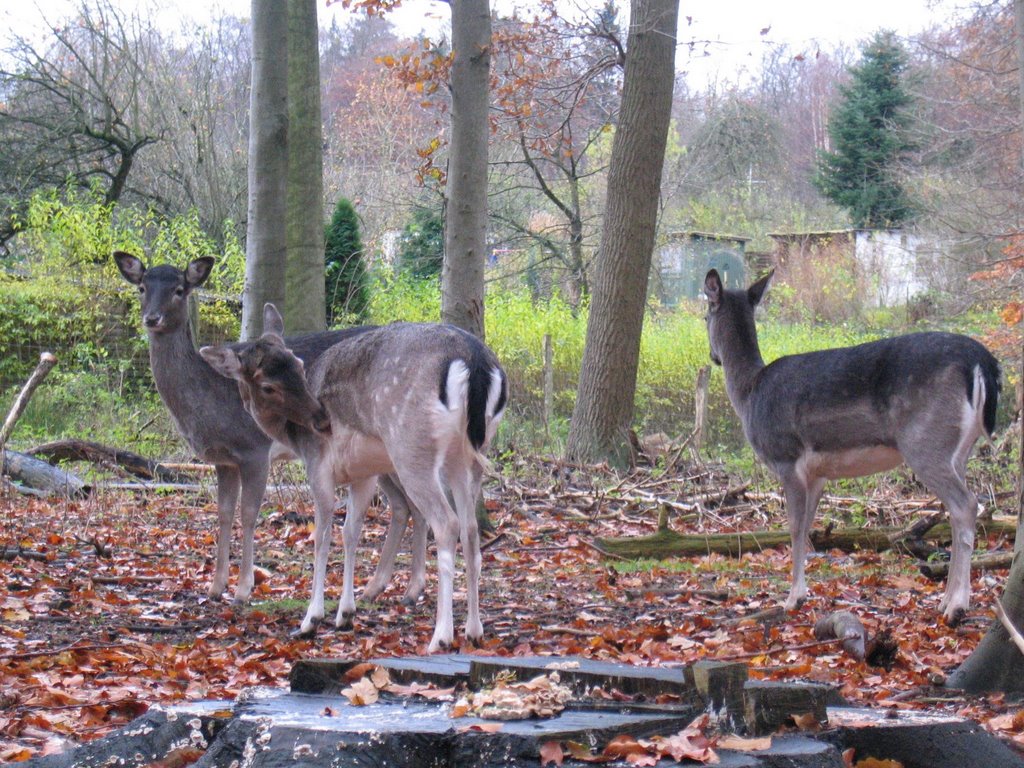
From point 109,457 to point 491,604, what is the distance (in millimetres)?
6323

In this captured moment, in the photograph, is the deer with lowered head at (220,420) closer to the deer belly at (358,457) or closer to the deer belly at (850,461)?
the deer belly at (358,457)

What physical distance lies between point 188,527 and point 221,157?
16.1 meters

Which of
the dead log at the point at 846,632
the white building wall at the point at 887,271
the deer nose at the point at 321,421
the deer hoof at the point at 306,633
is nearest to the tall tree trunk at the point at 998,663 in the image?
the dead log at the point at 846,632

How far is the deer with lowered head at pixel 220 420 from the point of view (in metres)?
7.20

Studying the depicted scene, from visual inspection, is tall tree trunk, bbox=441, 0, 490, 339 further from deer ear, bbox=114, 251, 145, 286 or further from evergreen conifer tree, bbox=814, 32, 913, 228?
evergreen conifer tree, bbox=814, 32, 913, 228

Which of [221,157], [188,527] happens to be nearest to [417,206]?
[221,157]

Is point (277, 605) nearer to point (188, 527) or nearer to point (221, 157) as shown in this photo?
point (188, 527)

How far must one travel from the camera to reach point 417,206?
21.9 meters

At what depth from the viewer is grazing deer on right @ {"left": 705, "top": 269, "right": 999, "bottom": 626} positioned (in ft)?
22.9

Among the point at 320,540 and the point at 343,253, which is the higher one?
the point at 343,253

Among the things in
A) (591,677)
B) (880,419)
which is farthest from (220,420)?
(591,677)

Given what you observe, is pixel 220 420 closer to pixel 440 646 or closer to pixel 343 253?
pixel 440 646

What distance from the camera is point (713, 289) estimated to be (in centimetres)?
875

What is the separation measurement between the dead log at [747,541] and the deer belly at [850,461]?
1.32 m
